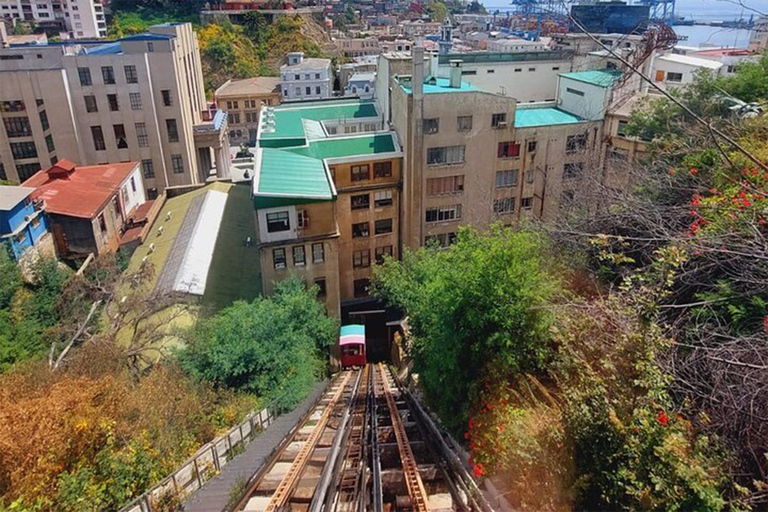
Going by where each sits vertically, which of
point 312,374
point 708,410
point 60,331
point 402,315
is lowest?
point 402,315

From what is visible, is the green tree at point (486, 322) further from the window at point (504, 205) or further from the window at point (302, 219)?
the window at point (504, 205)

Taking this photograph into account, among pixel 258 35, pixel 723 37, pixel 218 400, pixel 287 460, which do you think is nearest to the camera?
pixel 287 460

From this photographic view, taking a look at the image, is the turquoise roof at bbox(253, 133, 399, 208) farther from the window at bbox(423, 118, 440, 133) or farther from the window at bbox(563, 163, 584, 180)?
the window at bbox(563, 163, 584, 180)

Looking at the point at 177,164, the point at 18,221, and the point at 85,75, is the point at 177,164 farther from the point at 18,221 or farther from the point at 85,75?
the point at 18,221

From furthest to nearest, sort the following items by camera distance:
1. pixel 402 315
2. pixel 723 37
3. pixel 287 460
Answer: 1. pixel 723 37
2. pixel 402 315
3. pixel 287 460

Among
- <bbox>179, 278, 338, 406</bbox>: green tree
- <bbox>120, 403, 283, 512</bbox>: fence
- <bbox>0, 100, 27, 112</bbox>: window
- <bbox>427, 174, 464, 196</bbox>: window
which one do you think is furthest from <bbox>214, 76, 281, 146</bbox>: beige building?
<bbox>120, 403, 283, 512</bbox>: fence

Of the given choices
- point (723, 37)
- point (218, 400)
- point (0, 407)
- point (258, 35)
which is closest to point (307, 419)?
point (218, 400)

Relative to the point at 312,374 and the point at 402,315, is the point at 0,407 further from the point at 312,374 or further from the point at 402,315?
the point at 402,315

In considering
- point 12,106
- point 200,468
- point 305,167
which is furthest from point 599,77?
point 12,106
